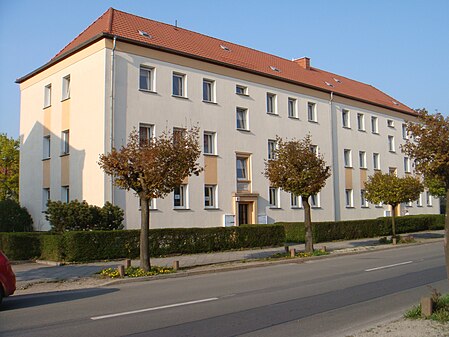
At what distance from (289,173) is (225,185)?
851 cm

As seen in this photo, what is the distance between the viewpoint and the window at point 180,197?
1004 inches

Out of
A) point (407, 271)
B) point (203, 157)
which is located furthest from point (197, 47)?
point (407, 271)

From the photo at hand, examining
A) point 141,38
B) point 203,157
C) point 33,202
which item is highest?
point 141,38

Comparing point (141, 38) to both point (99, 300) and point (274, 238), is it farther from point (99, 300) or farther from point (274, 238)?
point (99, 300)

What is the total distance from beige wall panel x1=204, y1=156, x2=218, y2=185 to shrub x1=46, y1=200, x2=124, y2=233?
7.16 m

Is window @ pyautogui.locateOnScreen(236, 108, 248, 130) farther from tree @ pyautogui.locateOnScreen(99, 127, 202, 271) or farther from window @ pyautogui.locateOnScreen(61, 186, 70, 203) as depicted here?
tree @ pyautogui.locateOnScreen(99, 127, 202, 271)

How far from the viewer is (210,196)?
89.7 ft

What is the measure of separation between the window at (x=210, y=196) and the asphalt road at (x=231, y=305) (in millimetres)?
12820

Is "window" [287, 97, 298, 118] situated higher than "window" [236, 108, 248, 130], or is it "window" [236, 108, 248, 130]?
"window" [287, 97, 298, 118]

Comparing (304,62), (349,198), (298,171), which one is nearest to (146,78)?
(298,171)

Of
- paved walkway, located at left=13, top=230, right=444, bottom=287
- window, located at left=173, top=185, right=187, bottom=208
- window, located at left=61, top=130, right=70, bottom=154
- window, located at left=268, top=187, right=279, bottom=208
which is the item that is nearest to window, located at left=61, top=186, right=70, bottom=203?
window, located at left=61, top=130, right=70, bottom=154

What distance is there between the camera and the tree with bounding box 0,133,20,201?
43375 millimetres

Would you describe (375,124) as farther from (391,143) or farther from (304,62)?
(304,62)

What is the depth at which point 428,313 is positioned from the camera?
269 inches
